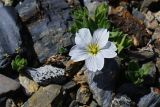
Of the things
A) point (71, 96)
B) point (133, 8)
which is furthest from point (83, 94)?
point (133, 8)

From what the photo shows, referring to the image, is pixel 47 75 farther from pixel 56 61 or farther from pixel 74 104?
pixel 74 104

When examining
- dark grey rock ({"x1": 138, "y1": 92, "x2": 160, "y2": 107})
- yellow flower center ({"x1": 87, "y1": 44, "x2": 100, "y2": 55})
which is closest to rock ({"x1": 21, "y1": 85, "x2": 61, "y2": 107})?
yellow flower center ({"x1": 87, "y1": 44, "x2": 100, "y2": 55})

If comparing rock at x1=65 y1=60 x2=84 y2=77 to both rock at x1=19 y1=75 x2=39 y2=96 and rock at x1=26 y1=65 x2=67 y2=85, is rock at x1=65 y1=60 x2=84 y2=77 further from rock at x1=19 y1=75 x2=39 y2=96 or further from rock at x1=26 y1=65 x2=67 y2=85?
rock at x1=19 y1=75 x2=39 y2=96

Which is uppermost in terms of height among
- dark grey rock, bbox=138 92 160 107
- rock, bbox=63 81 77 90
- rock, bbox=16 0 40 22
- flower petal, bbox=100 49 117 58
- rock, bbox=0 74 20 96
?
rock, bbox=16 0 40 22

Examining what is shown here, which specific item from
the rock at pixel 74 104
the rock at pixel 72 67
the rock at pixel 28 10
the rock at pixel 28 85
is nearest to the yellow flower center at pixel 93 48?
the rock at pixel 72 67

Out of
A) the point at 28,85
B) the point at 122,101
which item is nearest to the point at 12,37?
the point at 28,85

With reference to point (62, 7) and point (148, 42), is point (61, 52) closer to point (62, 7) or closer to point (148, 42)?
point (62, 7)
